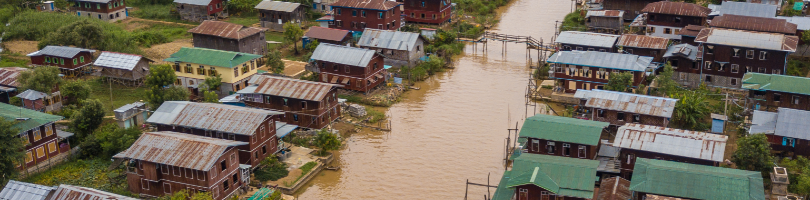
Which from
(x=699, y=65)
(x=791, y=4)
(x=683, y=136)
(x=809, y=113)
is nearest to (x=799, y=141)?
(x=809, y=113)

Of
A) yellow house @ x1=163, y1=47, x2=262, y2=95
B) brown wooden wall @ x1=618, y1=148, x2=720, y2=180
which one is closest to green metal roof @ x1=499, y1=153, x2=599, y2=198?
brown wooden wall @ x1=618, y1=148, x2=720, y2=180

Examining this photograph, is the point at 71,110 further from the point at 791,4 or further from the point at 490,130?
the point at 791,4

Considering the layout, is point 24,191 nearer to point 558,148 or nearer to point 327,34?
point 558,148

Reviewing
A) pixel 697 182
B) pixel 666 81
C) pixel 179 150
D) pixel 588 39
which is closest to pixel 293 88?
pixel 179 150

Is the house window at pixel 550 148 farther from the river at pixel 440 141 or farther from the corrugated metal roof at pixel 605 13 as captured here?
the corrugated metal roof at pixel 605 13

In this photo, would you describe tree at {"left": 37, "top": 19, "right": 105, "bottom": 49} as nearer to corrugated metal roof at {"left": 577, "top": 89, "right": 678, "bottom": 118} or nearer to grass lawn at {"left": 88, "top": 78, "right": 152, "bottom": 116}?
grass lawn at {"left": 88, "top": 78, "right": 152, "bottom": 116}

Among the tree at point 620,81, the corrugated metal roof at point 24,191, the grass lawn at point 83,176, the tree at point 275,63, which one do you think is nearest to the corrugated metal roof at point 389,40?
the tree at point 275,63
